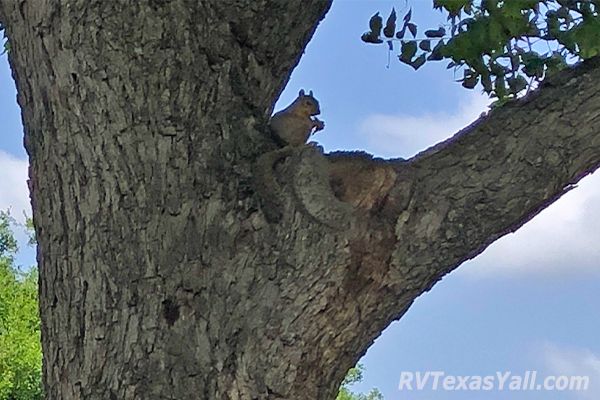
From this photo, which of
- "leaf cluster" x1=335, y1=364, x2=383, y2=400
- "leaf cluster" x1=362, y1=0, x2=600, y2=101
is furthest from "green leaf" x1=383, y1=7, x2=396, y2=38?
"leaf cluster" x1=335, y1=364, x2=383, y2=400

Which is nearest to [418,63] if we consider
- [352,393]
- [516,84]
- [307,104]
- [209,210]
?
[516,84]

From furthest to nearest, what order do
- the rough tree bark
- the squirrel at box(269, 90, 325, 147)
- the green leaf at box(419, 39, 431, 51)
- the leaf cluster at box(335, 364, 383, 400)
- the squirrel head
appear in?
the leaf cluster at box(335, 364, 383, 400) → the green leaf at box(419, 39, 431, 51) → the squirrel head → the squirrel at box(269, 90, 325, 147) → the rough tree bark

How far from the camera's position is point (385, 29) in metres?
2.74

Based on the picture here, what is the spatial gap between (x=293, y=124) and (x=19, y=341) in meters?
9.49

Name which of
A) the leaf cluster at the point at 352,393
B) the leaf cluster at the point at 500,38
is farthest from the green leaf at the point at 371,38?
the leaf cluster at the point at 352,393

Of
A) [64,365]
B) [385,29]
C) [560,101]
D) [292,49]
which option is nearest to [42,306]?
[64,365]

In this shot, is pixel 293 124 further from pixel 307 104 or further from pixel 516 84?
pixel 516 84

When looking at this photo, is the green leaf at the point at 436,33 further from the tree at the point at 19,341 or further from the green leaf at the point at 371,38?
the tree at the point at 19,341

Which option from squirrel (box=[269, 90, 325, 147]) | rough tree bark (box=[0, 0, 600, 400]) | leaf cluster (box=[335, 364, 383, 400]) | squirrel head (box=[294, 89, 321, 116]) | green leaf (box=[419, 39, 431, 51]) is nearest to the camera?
rough tree bark (box=[0, 0, 600, 400])

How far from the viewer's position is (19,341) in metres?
11.0

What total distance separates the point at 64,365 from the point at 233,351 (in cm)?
32

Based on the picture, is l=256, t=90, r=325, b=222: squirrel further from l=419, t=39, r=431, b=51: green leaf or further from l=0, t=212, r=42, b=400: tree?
l=0, t=212, r=42, b=400: tree

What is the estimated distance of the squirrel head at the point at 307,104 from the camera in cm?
229

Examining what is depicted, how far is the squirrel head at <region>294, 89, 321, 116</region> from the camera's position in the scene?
2295 millimetres
